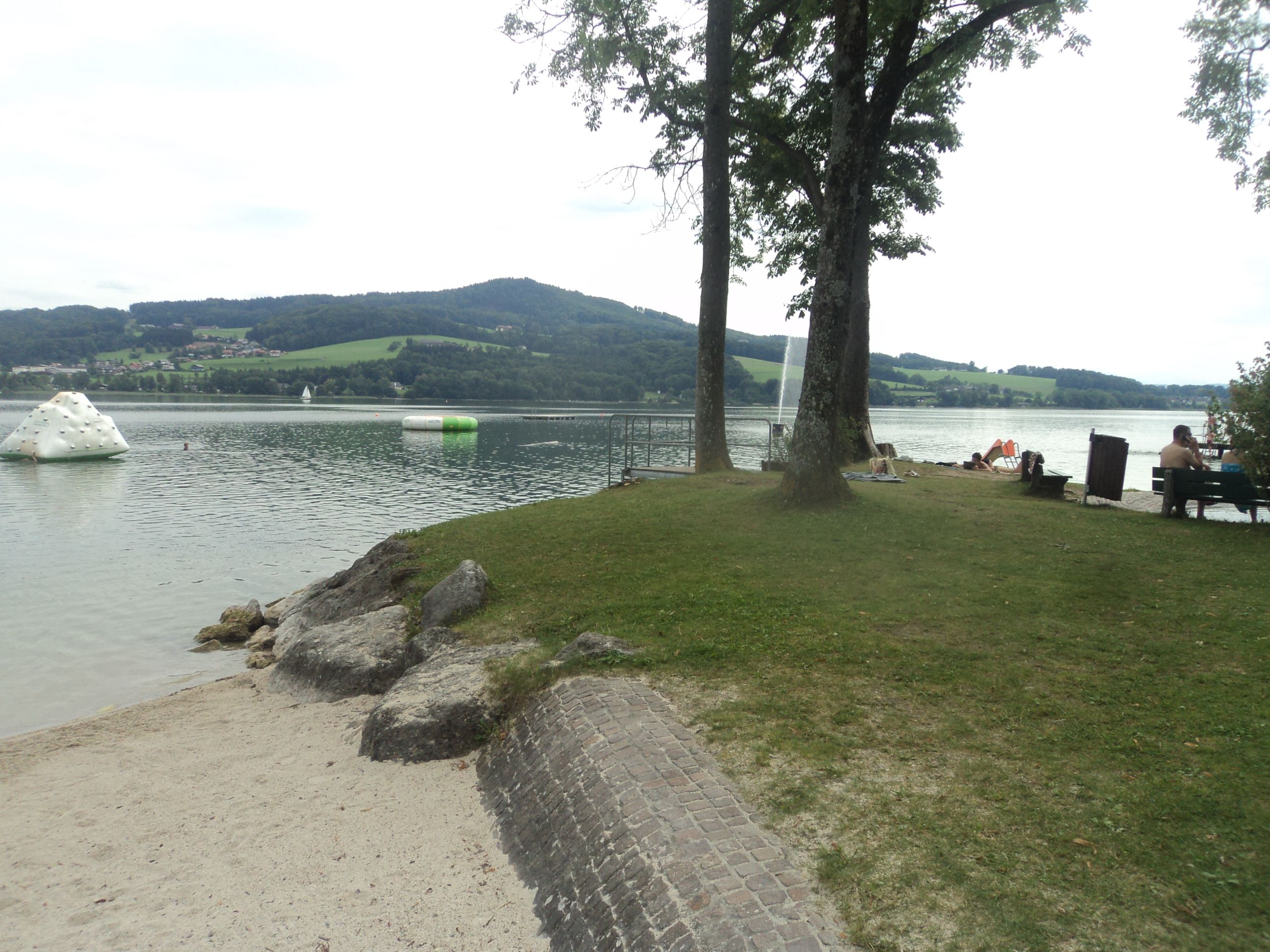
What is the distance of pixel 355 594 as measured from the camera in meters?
10.9

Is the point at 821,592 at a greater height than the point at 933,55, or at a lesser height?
lesser

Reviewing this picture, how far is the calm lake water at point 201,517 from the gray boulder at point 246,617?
65 cm

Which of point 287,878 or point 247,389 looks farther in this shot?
point 247,389

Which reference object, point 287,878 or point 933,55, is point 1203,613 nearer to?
point 287,878

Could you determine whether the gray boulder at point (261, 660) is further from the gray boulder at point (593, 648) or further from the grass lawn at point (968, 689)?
the gray boulder at point (593, 648)

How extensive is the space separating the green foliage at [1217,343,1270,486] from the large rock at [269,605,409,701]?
38.8 ft

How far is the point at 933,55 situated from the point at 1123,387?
159 metres

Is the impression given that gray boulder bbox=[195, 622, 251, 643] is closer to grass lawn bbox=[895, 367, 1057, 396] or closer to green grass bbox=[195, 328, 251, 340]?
grass lawn bbox=[895, 367, 1057, 396]

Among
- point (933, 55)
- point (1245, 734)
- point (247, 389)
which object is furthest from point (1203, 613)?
point (247, 389)

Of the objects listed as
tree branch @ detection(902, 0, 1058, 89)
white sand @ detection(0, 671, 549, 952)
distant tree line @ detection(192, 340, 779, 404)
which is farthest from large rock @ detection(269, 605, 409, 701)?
distant tree line @ detection(192, 340, 779, 404)

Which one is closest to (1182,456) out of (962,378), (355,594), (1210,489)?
(1210,489)

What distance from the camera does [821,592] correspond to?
831cm

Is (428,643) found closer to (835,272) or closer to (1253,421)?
(835,272)

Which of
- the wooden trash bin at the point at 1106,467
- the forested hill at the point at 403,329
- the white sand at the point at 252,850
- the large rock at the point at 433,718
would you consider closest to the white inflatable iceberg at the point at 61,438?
the white sand at the point at 252,850
